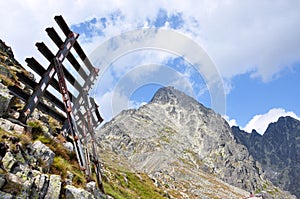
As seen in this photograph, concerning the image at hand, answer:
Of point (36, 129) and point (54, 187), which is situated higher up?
point (36, 129)

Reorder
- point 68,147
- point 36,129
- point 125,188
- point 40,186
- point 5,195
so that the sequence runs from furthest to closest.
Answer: point 125,188 → point 68,147 → point 36,129 → point 40,186 → point 5,195

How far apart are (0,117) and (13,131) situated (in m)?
1.38

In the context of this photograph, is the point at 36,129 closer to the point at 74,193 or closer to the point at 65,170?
the point at 65,170

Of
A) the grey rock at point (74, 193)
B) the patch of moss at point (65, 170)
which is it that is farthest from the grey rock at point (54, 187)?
the patch of moss at point (65, 170)

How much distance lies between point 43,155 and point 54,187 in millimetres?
1877

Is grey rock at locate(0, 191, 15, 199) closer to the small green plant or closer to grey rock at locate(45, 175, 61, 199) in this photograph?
grey rock at locate(45, 175, 61, 199)

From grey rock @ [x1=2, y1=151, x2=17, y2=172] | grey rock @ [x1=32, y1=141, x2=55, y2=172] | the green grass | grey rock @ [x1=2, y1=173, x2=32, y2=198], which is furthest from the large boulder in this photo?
the green grass

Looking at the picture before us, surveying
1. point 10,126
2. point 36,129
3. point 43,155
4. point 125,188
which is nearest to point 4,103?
point 10,126

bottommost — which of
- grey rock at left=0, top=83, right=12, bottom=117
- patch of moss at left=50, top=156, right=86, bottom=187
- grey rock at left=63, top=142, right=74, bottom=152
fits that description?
patch of moss at left=50, top=156, right=86, bottom=187

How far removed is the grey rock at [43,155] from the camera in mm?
12752

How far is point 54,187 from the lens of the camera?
11719mm

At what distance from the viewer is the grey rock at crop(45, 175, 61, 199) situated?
1144 cm

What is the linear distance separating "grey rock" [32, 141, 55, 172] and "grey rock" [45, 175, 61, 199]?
2.76 feet

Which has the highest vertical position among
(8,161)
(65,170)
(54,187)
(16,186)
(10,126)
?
(10,126)
